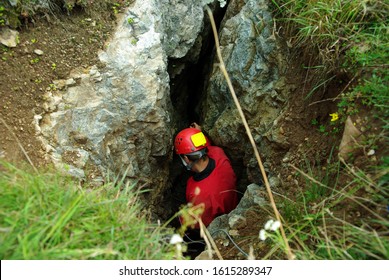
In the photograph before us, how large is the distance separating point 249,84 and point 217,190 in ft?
4.77

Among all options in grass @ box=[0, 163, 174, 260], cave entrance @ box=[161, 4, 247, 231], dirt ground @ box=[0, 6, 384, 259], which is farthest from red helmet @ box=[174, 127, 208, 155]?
grass @ box=[0, 163, 174, 260]

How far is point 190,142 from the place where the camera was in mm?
4535

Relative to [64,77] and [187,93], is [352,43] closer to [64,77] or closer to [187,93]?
[64,77]

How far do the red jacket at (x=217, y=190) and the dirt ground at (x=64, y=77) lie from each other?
0.94m

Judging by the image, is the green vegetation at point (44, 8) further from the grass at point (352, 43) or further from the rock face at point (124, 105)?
the grass at point (352, 43)

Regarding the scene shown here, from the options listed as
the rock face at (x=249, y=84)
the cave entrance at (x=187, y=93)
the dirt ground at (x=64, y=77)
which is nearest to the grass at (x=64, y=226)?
the dirt ground at (x=64, y=77)

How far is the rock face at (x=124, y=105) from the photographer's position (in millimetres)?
3531

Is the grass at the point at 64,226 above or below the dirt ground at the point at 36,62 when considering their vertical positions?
below

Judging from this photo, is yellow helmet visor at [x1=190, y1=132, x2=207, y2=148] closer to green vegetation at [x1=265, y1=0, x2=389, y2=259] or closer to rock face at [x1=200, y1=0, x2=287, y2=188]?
rock face at [x1=200, y1=0, x2=287, y2=188]

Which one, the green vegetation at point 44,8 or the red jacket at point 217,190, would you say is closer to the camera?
the green vegetation at point 44,8

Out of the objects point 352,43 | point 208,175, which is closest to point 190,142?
point 208,175

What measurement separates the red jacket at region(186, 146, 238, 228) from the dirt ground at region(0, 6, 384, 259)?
0.94 metres
